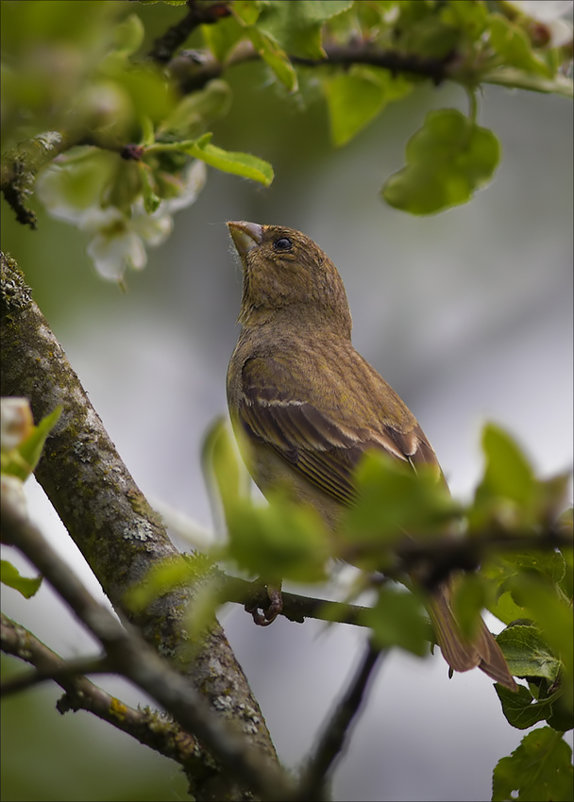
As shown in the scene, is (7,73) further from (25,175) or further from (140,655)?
(25,175)

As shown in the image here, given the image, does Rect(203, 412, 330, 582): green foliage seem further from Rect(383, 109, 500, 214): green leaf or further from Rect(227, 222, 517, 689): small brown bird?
Rect(227, 222, 517, 689): small brown bird

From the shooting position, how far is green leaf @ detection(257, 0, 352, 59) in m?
2.58

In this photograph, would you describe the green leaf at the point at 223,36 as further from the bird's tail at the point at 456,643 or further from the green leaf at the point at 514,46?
the bird's tail at the point at 456,643

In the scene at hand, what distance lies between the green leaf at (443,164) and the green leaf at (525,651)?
3.43ft

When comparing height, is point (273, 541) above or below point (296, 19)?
below

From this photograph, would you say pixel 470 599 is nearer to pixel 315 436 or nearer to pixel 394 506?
pixel 394 506

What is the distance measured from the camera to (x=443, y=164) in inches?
103

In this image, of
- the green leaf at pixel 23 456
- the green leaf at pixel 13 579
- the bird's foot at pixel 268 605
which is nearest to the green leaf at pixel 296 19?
the green leaf at pixel 23 456

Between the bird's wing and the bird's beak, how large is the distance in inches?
40.9

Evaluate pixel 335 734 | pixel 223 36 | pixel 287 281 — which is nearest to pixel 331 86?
pixel 223 36

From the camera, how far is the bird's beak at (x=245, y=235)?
5.46 meters

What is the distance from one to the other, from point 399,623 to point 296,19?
1.81 m

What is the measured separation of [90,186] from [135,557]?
37.8 inches

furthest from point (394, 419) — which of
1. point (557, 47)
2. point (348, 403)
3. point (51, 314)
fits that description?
point (51, 314)
